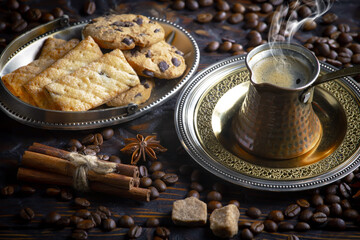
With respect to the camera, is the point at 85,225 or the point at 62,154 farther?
the point at 62,154

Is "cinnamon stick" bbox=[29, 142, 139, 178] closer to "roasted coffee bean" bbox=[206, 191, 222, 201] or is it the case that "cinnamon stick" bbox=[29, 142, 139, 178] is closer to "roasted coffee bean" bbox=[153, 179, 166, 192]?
"roasted coffee bean" bbox=[153, 179, 166, 192]

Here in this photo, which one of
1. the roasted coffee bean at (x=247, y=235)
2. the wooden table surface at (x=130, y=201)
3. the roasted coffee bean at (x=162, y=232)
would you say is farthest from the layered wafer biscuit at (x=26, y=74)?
the roasted coffee bean at (x=247, y=235)

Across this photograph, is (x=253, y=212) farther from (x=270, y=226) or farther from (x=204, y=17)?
(x=204, y=17)

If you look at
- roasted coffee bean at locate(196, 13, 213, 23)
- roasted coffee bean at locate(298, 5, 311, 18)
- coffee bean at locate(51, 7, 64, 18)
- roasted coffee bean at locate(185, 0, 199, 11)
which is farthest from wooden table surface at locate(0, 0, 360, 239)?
coffee bean at locate(51, 7, 64, 18)

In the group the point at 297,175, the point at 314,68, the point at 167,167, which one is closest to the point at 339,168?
the point at 297,175

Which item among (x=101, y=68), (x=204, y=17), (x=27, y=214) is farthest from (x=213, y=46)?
(x=27, y=214)

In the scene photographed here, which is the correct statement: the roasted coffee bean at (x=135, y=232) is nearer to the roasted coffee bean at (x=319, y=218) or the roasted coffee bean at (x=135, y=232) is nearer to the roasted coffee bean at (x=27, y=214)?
the roasted coffee bean at (x=27, y=214)
